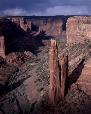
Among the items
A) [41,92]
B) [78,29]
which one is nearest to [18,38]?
[78,29]

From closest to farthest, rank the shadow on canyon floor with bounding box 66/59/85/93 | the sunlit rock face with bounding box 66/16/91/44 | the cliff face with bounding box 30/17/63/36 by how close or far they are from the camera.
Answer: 1. the shadow on canyon floor with bounding box 66/59/85/93
2. the sunlit rock face with bounding box 66/16/91/44
3. the cliff face with bounding box 30/17/63/36

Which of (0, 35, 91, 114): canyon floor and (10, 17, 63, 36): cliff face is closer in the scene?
(0, 35, 91, 114): canyon floor

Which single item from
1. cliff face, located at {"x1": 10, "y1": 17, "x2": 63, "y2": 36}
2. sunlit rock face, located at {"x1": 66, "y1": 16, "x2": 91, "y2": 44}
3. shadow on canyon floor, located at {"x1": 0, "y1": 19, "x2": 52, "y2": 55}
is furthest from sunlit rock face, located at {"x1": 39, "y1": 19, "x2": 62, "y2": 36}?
sunlit rock face, located at {"x1": 66, "y1": 16, "x2": 91, "y2": 44}

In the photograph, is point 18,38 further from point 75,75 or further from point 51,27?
point 75,75

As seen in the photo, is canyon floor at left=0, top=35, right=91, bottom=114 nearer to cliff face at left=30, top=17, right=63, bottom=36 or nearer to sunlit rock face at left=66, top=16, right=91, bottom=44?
sunlit rock face at left=66, top=16, right=91, bottom=44

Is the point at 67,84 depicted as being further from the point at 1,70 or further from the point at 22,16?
the point at 22,16

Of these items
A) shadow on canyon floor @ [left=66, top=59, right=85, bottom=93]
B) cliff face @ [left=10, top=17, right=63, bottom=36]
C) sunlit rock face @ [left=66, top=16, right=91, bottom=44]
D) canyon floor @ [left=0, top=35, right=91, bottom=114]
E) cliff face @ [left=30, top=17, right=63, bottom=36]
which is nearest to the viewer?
canyon floor @ [left=0, top=35, right=91, bottom=114]

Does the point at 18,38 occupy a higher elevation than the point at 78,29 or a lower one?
lower
